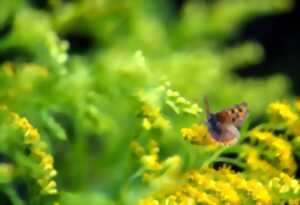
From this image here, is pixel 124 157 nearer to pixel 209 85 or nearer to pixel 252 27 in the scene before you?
pixel 209 85

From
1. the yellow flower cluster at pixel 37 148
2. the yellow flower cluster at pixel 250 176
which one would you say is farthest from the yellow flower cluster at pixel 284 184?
the yellow flower cluster at pixel 37 148

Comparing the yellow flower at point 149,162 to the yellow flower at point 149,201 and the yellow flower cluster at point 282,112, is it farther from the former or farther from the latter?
the yellow flower cluster at point 282,112

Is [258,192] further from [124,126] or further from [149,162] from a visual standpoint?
[124,126]

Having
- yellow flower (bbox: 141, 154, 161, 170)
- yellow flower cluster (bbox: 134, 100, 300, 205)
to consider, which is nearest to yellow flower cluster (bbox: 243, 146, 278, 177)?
yellow flower cluster (bbox: 134, 100, 300, 205)

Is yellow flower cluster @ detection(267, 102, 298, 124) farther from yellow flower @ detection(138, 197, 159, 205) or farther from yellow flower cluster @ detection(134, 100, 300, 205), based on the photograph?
yellow flower @ detection(138, 197, 159, 205)

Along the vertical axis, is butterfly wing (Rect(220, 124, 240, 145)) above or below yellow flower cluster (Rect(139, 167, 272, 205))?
above

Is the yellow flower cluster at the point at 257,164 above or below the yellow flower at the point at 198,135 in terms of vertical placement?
below

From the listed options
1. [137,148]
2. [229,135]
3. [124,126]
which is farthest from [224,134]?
[124,126]
